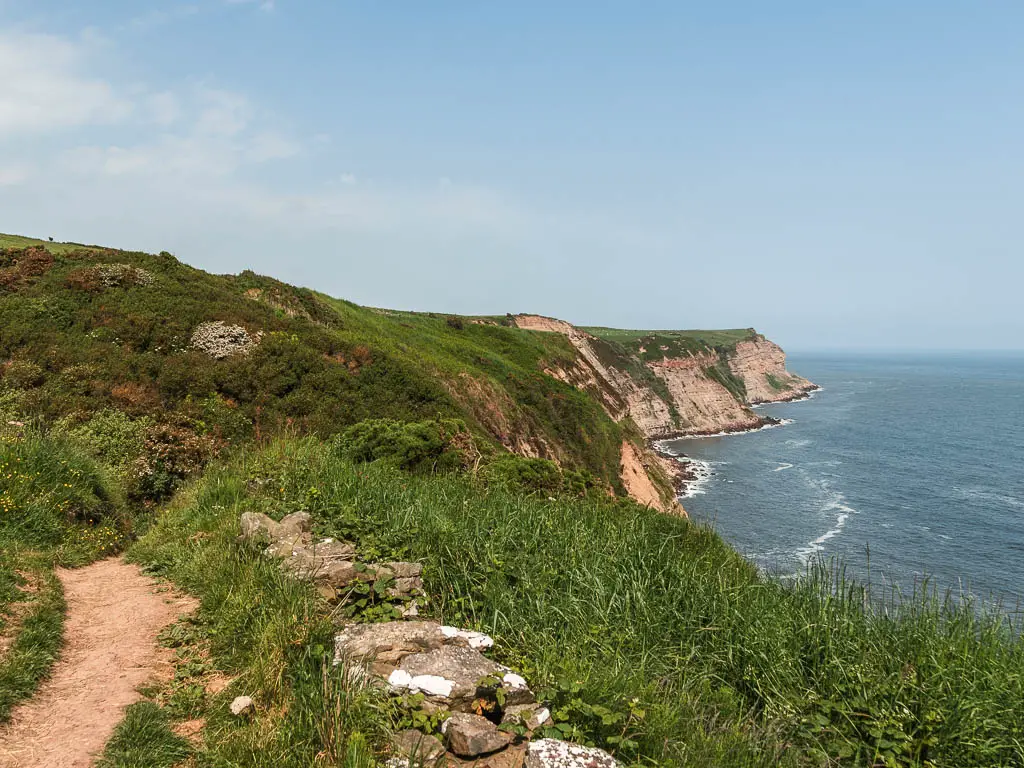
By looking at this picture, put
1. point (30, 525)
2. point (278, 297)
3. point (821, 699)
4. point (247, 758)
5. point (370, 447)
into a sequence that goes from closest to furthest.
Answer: point (247, 758) → point (821, 699) → point (30, 525) → point (370, 447) → point (278, 297)

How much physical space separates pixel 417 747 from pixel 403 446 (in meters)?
9.66

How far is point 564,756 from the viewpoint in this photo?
12.6 feet

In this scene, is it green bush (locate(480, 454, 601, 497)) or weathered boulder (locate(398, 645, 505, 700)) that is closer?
weathered boulder (locate(398, 645, 505, 700))

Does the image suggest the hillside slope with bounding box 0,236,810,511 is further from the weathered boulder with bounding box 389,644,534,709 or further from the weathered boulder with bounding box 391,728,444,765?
the weathered boulder with bounding box 391,728,444,765

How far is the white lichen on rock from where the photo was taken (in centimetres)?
1964

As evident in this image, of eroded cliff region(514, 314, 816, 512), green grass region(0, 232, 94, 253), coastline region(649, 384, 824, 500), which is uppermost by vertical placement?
green grass region(0, 232, 94, 253)

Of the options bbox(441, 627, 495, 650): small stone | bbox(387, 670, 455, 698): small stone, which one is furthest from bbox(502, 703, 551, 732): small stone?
bbox(441, 627, 495, 650): small stone

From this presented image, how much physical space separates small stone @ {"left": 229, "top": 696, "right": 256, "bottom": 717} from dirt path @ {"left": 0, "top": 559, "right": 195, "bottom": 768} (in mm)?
919

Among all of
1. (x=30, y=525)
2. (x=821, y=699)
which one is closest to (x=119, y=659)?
(x=30, y=525)

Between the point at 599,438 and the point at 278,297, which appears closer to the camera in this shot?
the point at 278,297

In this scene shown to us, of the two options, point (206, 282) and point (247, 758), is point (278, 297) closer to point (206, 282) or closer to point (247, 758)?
point (206, 282)

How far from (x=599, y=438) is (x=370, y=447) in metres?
26.4

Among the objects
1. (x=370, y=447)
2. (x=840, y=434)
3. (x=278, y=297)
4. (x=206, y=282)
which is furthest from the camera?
(x=840, y=434)

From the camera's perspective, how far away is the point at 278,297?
1150 inches
